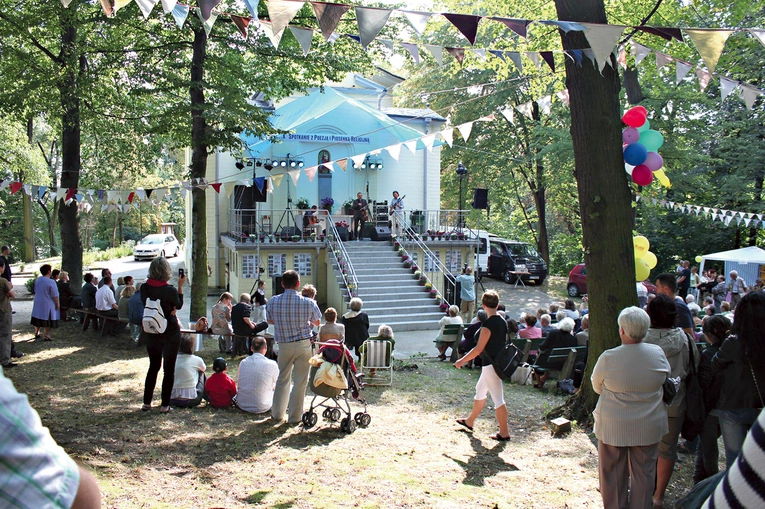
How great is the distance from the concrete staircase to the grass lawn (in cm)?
729

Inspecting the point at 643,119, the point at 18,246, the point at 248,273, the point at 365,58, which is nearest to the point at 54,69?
the point at 365,58

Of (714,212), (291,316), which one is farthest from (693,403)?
(714,212)

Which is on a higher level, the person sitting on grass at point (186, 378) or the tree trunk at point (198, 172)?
the tree trunk at point (198, 172)

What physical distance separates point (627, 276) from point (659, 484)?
7.78ft

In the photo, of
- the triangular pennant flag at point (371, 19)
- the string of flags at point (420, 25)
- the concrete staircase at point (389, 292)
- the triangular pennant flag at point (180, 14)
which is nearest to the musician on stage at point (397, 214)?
the concrete staircase at point (389, 292)

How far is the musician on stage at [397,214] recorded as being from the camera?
68.5 ft

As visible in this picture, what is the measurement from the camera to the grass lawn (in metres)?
4.76

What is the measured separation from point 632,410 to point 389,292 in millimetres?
12975

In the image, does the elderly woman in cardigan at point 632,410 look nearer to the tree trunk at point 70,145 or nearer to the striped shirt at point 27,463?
the striped shirt at point 27,463

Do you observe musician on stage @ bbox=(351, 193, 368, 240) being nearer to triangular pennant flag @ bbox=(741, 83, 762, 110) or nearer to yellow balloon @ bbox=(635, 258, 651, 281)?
yellow balloon @ bbox=(635, 258, 651, 281)

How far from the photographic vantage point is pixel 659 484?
4.84m

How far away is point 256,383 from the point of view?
7.14 meters

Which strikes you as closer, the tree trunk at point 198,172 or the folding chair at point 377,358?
Result: the folding chair at point 377,358

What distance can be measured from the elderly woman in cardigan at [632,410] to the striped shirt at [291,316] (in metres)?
3.29
